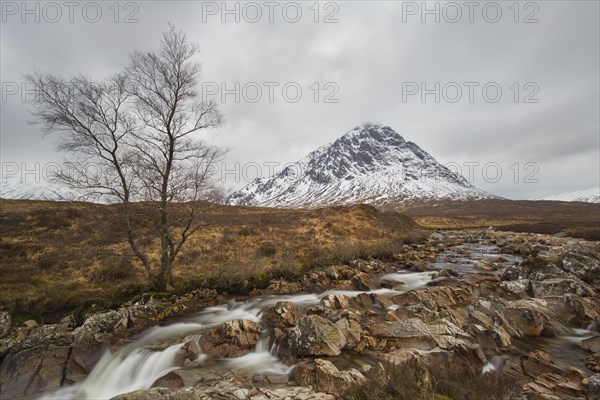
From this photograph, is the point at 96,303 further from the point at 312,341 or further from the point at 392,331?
the point at 392,331

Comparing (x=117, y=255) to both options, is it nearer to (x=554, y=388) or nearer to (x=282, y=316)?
(x=282, y=316)

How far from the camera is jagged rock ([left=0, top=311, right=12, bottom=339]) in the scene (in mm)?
9326

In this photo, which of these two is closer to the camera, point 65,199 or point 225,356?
point 225,356

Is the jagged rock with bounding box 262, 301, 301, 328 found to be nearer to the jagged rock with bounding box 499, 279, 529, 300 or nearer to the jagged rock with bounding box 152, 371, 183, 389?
the jagged rock with bounding box 152, 371, 183, 389

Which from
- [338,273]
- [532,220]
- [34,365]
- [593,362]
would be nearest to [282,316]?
[338,273]

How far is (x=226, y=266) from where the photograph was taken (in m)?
15.2

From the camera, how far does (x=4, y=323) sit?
962 centimetres

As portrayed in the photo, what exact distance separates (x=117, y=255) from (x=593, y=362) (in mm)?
19502

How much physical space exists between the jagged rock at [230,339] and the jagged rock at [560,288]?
42.0 feet

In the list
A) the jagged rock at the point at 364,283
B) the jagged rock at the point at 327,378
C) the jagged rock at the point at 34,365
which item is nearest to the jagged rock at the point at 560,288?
the jagged rock at the point at 364,283

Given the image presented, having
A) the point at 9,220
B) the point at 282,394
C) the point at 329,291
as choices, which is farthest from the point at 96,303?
the point at 9,220

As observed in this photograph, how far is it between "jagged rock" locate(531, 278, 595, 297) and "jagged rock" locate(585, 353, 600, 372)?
477 cm

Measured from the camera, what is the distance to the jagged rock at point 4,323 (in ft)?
30.6

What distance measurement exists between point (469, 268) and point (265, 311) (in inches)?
614
